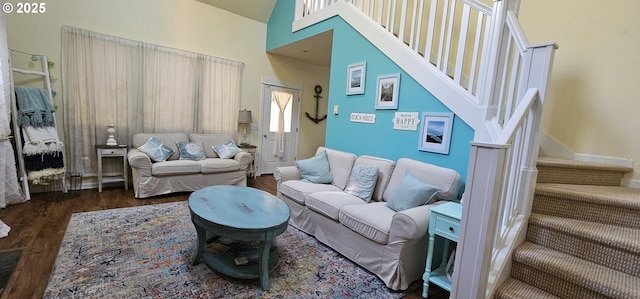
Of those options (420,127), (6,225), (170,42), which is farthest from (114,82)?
(420,127)

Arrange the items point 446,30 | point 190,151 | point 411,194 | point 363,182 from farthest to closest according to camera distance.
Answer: point 190,151, point 446,30, point 363,182, point 411,194

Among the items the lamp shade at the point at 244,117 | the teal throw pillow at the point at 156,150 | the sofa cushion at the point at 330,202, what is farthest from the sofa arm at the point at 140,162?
the sofa cushion at the point at 330,202

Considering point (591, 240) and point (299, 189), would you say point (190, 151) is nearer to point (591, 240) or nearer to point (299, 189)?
point (299, 189)

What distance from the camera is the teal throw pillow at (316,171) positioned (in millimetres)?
3217

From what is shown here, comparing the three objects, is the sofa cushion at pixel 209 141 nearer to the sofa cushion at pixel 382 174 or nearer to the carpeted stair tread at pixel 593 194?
the sofa cushion at pixel 382 174

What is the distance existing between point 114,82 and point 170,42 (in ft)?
3.36

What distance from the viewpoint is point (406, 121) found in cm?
281

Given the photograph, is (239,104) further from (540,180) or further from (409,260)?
(540,180)

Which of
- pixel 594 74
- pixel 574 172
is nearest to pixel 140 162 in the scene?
pixel 574 172

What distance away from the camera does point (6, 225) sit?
8.29ft

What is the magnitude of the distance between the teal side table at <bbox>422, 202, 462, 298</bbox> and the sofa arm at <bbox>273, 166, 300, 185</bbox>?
1757 millimetres

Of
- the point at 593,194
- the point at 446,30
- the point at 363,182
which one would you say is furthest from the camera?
the point at 446,30

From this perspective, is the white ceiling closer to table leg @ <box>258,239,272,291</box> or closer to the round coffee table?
the round coffee table

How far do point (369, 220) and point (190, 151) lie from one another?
127 inches
